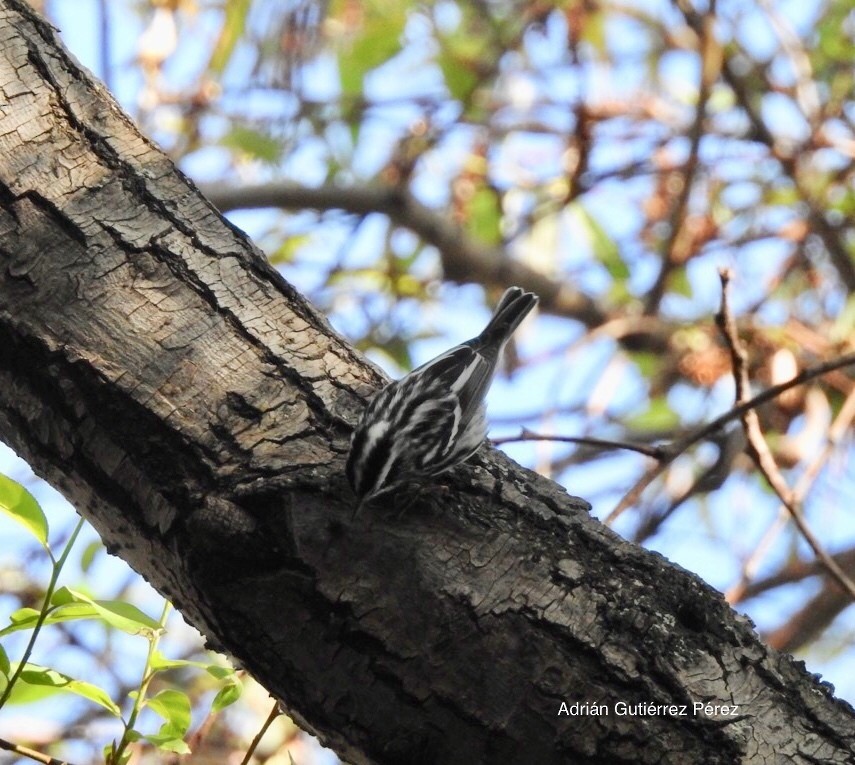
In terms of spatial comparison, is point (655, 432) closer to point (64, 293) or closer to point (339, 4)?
point (339, 4)

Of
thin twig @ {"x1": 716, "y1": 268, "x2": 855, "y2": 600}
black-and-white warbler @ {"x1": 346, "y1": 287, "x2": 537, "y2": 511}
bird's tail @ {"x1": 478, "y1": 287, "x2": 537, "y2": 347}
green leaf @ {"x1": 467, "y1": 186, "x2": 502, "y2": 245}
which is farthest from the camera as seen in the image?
green leaf @ {"x1": 467, "y1": 186, "x2": 502, "y2": 245}

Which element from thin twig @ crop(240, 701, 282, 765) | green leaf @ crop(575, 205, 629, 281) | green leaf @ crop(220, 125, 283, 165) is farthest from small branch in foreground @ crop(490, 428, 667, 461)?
green leaf @ crop(575, 205, 629, 281)

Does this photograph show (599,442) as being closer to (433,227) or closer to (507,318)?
(507,318)

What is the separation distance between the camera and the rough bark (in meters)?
2.12

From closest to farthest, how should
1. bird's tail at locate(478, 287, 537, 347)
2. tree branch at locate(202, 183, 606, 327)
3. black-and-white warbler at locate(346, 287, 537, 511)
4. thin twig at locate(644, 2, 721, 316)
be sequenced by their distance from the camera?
1. black-and-white warbler at locate(346, 287, 537, 511)
2. bird's tail at locate(478, 287, 537, 347)
3. tree branch at locate(202, 183, 606, 327)
4. thin twig at locate(644, 2, 721, 316)

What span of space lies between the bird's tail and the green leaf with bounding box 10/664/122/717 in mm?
2500

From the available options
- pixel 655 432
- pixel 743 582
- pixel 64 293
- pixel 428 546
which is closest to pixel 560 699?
pixel 428 546

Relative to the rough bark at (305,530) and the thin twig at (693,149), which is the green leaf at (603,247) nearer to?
the thin twig at (693,149)

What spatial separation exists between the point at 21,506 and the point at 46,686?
339mm

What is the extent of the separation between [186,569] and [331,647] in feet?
1.08

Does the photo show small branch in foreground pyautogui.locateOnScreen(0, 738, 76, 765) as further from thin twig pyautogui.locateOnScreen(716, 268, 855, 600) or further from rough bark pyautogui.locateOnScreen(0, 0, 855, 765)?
thin twig pyautogui.locateOnScreen(716, 268, 855, 600)

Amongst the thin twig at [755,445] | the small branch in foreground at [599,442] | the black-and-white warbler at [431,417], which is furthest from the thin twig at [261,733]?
the thin twig at [755,445]

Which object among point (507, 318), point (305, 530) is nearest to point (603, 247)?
point (507, 318)

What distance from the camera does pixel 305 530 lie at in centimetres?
220
